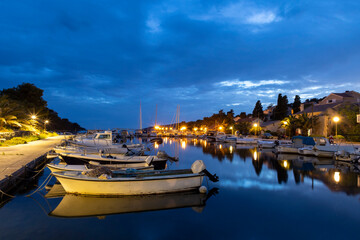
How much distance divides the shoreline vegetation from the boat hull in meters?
20.1

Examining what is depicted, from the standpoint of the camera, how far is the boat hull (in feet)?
35.9

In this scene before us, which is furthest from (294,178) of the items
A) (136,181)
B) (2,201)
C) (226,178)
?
(2,201)

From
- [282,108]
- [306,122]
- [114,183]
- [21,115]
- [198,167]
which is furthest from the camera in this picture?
[282,108]

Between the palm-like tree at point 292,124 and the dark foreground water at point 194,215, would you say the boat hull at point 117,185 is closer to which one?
the dark foreground water at point 194,215

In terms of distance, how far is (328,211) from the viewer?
1079 cm

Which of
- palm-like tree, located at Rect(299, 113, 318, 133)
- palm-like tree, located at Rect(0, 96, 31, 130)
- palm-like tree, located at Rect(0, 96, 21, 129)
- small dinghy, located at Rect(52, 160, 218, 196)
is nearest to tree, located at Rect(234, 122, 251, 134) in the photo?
palm-like tree, located at Rect(299, 113, 318, 133)

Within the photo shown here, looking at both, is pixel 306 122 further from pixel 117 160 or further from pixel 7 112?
pixel 7 112

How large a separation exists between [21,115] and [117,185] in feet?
107

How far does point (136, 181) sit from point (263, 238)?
6031 millimetres

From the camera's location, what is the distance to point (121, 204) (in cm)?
1065

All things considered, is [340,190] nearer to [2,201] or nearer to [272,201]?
[272,201]

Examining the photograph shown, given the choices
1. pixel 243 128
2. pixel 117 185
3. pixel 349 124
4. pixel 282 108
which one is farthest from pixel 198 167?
pixel 282 108

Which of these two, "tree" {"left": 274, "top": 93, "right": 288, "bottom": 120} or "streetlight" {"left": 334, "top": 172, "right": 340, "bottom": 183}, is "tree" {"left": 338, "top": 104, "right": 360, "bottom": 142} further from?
"tree" {"left": 274, "top": 93, "right": 288, "bottom": 120}

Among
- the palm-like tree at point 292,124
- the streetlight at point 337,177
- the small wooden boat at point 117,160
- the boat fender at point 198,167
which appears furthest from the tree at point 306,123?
the boat fender at point 198,167
